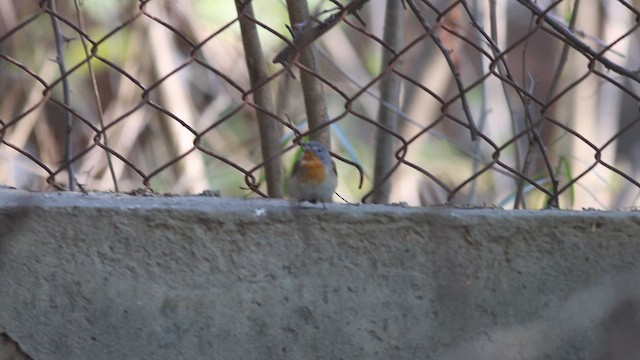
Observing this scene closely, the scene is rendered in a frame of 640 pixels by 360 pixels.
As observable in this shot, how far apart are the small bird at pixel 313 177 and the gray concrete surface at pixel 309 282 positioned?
64mm

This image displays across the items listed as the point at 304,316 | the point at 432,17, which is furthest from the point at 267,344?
the point at 432,17

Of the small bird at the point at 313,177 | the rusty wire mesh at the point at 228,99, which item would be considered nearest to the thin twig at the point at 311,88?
the small bird at the point at 313,177

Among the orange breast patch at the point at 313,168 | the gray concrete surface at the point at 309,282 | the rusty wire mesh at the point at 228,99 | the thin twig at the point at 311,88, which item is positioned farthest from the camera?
the rusty wire mesh at the point at 228,99

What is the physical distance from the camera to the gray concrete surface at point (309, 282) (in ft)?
6.61

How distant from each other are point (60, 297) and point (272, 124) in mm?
955

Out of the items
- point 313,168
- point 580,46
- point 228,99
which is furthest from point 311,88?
point 228,99

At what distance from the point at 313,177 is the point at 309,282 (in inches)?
9.3

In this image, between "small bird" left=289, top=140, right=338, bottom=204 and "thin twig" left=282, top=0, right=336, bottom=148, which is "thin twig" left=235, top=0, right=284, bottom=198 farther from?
"small bird" left=289, top=140, right=338, bottom=204

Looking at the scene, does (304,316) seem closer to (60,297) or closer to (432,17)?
(60,297)

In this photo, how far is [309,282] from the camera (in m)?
2.04

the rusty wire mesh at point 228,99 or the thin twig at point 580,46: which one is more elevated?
the rusty wire mesh at point 228,99

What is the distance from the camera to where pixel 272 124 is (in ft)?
9.11

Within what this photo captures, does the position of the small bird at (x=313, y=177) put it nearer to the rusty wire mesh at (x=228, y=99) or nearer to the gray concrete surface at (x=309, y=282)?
the gray concrete surface at (x=309, y=282)

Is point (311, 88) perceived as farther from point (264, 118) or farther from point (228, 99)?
point (228, 99)
